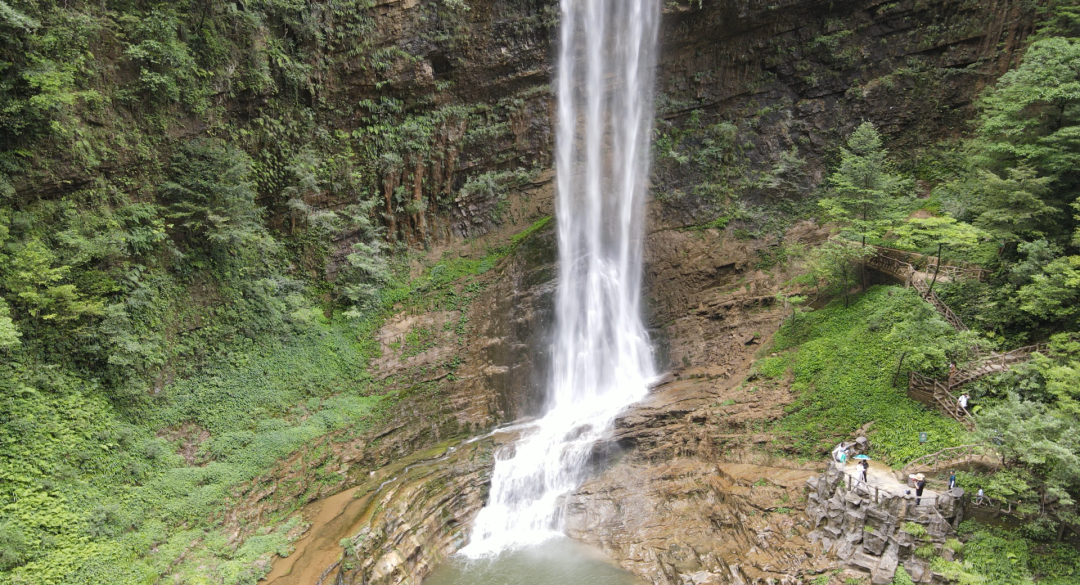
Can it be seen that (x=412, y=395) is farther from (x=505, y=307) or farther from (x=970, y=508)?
(x=970, y=508)

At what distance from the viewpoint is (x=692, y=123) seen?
23281mm

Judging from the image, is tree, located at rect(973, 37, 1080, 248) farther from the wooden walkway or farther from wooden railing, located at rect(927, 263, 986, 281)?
the wooden walkway

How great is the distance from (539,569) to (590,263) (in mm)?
11762

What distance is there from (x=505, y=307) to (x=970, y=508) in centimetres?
1453

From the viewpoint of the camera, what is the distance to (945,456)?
10.9 m

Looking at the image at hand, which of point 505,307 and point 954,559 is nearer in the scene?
point 954,559

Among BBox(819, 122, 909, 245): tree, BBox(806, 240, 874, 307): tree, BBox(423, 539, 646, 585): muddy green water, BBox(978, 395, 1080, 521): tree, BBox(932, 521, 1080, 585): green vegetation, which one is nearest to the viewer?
BBox(978, 395, 1080, 521): tree

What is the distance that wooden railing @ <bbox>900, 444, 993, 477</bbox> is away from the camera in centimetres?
1045

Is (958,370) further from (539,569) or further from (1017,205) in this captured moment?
(539,569)

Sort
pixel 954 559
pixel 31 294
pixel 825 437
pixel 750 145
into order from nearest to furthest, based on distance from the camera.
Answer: pixel 954 559 < pixel 31 294 < pixel 825 437 < pixel 750 145

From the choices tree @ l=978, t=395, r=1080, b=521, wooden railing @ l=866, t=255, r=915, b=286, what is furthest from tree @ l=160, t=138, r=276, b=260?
tree @ l=978, t=395, r=1080, b=521

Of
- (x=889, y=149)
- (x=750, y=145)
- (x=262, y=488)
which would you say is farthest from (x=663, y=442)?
(x=889, y=149)

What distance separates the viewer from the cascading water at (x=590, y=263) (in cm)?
1548

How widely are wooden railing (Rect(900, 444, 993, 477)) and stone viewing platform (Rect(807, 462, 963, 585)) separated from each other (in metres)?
0.42
